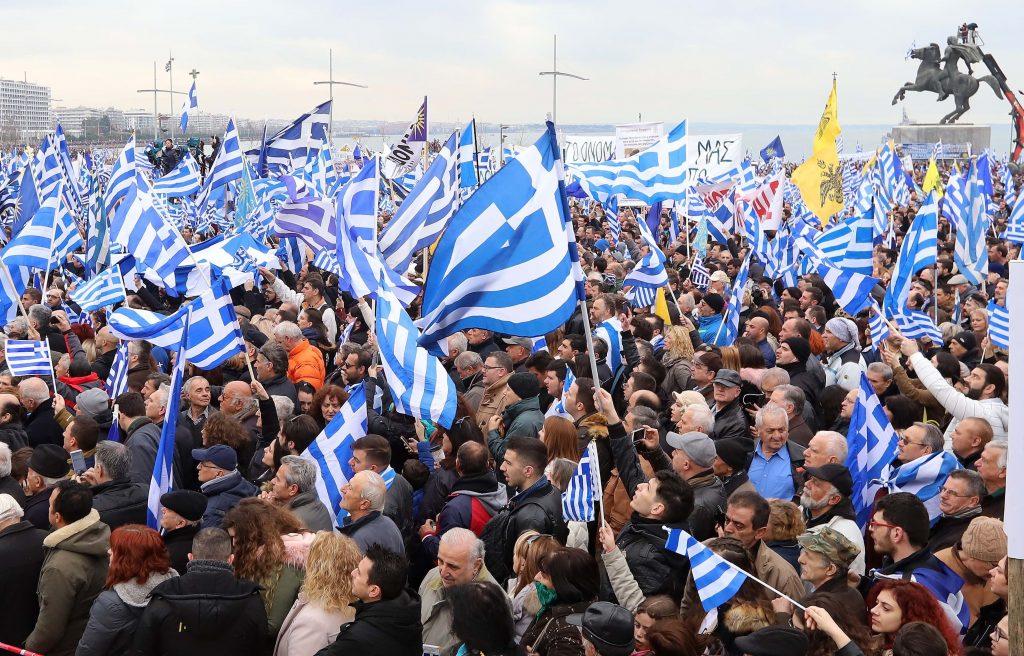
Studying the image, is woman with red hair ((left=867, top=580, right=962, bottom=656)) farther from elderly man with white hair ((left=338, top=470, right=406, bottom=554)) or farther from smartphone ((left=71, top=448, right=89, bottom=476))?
smartphone ((left=71, top=448, right=89, bottom=476))

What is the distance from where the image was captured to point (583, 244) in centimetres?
2456

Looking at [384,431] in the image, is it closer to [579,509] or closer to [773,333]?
[579,509]

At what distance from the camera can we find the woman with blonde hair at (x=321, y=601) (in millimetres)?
5043

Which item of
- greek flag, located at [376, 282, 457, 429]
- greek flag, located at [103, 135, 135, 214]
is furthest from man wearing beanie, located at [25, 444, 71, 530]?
greek flag, located at [103, 135, 135, 214]

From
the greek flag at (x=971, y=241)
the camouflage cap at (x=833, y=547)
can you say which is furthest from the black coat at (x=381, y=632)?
the greek flag at (x=971, y=241)

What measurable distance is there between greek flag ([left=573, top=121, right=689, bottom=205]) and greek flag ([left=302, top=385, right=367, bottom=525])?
949 centimetres

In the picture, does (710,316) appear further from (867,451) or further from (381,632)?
(381,632)

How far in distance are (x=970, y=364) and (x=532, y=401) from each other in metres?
4.32

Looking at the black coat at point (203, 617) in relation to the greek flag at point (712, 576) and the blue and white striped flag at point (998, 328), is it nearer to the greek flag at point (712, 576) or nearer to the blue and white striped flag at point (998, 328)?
the greek flag at point (712, 576)

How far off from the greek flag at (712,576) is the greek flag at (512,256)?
1853 millimetres

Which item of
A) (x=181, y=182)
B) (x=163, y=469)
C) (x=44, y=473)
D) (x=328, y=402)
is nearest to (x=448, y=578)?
(x=163, y=469)

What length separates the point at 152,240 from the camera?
1183 centimetres

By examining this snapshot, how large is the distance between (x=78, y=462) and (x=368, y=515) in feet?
8.35

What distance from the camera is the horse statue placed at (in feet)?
167
